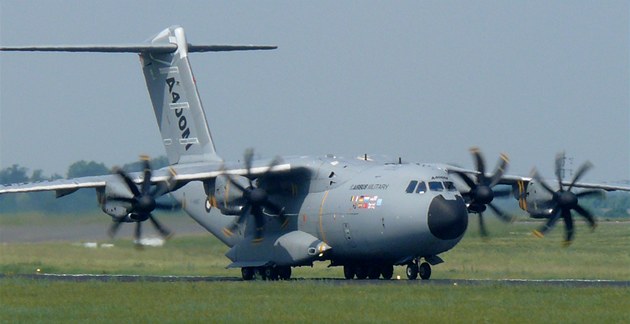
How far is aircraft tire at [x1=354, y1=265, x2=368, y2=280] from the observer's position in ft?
118

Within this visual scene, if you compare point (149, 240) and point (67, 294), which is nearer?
point (67, 294)

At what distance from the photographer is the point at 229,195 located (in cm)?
3366

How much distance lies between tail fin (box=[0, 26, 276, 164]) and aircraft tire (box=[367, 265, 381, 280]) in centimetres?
628

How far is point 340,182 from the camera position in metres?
35.1

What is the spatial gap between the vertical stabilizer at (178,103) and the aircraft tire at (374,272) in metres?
6.27

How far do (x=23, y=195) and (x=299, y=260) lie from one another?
10.9 metres

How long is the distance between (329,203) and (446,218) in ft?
13.5

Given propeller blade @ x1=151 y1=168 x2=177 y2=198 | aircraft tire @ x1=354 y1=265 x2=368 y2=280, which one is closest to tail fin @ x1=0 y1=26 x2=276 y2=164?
propeller blade @ x1=151 y1=168 x2=177 y2=198

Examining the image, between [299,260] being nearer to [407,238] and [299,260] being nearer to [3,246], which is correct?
[407,238]

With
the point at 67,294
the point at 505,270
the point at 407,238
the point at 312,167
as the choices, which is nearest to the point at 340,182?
the point at 312,167

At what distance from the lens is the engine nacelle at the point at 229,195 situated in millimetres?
33625

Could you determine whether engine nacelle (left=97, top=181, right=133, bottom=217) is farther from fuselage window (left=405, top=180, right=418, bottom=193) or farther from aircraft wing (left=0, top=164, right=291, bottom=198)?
fuselage window (left=405, top=180, right=418, bottom=193)

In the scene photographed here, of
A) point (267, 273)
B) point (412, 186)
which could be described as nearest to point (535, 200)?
point (412, 186)

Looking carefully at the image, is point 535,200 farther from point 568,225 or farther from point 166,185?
point 166,185
